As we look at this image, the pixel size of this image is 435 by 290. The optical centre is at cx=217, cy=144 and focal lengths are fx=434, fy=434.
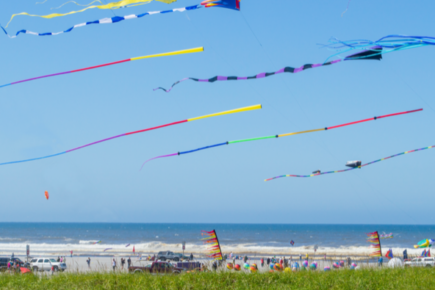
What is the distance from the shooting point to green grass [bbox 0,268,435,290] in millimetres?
11742

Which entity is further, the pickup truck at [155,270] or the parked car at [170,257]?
the parked car at [170,257]

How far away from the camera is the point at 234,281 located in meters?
12.2

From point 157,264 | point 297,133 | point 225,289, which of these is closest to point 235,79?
point 297,133

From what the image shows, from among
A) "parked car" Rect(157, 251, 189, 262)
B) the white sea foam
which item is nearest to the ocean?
the white sea foam

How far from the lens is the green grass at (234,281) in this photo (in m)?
11.7

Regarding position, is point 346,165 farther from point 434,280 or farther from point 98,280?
point 98,280

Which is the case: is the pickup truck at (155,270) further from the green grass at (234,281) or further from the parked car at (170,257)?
the parked car at (170,257)

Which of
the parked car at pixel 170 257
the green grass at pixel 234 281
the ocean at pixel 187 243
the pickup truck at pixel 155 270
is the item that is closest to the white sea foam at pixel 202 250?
the ocean at pixel 187 243

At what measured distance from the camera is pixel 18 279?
13.1 m

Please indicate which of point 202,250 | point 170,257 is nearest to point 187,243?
point 202,250

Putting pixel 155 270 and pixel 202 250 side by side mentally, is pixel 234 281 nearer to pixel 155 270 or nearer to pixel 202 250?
pixel 155 270

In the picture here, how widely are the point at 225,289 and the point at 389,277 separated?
4934 millimetres

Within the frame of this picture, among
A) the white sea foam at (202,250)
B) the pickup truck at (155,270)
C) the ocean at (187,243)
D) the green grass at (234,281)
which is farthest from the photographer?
the ocean at (187,243)

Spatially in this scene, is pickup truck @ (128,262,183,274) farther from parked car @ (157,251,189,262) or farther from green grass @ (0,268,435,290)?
parked car @ (157,251,189,262)
